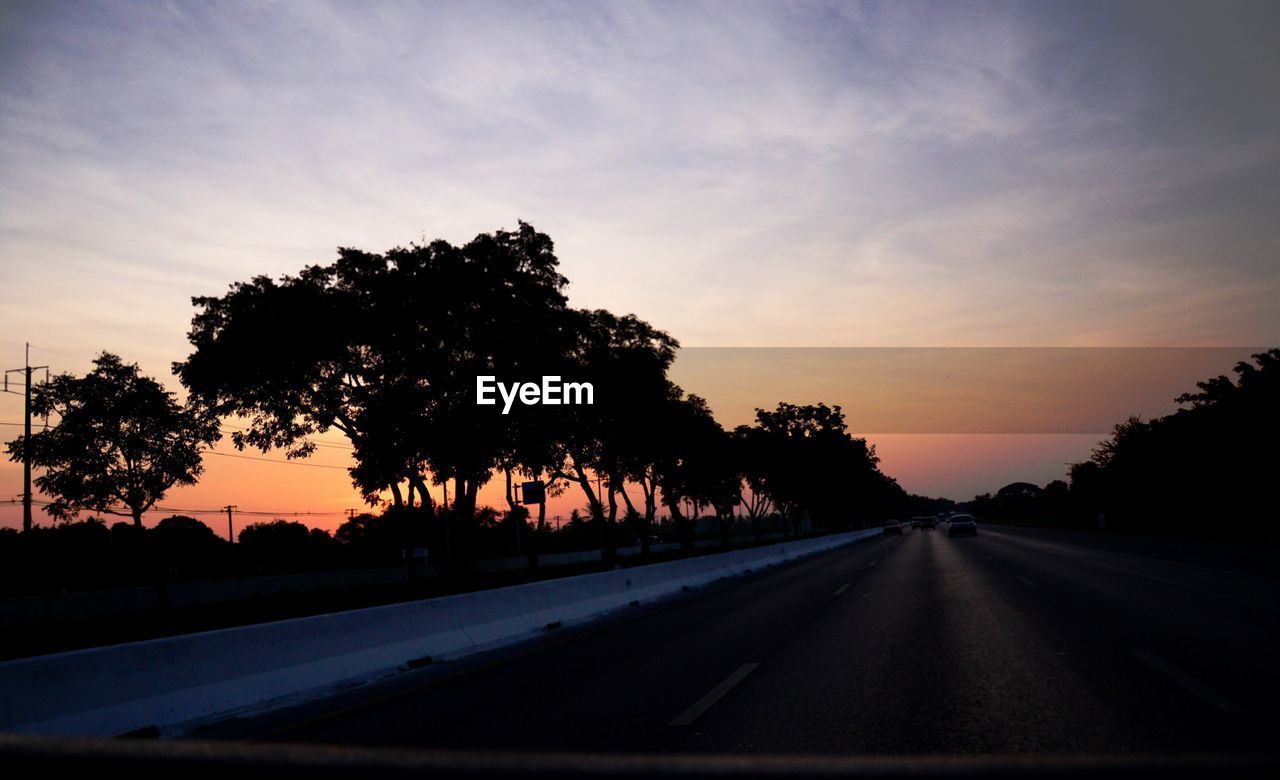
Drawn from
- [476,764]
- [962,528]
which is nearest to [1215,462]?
[962,528]

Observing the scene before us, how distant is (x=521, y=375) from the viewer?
35.7 meters

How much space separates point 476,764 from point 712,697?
8.29 metres

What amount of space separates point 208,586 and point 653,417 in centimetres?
2296

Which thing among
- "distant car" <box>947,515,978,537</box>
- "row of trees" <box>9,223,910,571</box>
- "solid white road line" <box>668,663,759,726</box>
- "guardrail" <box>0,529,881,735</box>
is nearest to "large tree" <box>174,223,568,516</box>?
"row of trees" <box>9,223,910,571</box>

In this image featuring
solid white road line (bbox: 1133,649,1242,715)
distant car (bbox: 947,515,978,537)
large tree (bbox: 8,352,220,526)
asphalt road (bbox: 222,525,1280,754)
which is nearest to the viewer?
asphalt road (bbox: 222,525,1280,754)

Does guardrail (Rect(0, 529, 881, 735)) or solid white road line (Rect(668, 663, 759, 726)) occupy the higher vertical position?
guardrail (Rect(0, 529, 881, 735))

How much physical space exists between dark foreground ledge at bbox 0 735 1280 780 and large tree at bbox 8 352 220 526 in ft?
117

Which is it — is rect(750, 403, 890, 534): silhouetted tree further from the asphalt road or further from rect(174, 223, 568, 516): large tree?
A: the asphalt road

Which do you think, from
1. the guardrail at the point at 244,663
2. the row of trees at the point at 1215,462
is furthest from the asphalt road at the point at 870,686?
the row of trees at the point at 1215,462

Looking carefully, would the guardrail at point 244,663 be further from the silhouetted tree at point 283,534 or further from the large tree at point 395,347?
the silhouetted tree at point 283,534

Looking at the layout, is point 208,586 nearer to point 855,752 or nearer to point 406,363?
point 406,363

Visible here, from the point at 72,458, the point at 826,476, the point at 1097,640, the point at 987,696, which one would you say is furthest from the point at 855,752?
the point at 826,476

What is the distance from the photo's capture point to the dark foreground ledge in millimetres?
1136

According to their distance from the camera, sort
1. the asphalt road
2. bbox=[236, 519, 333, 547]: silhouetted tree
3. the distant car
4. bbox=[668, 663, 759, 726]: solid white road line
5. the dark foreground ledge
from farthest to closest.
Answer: bbox=[236, 519, 333, 547]: silhouetted tree
the distant car
bbox=[668, 663, 759, 726]: solid white road line
the asphalt road
the dark foreground ledge
